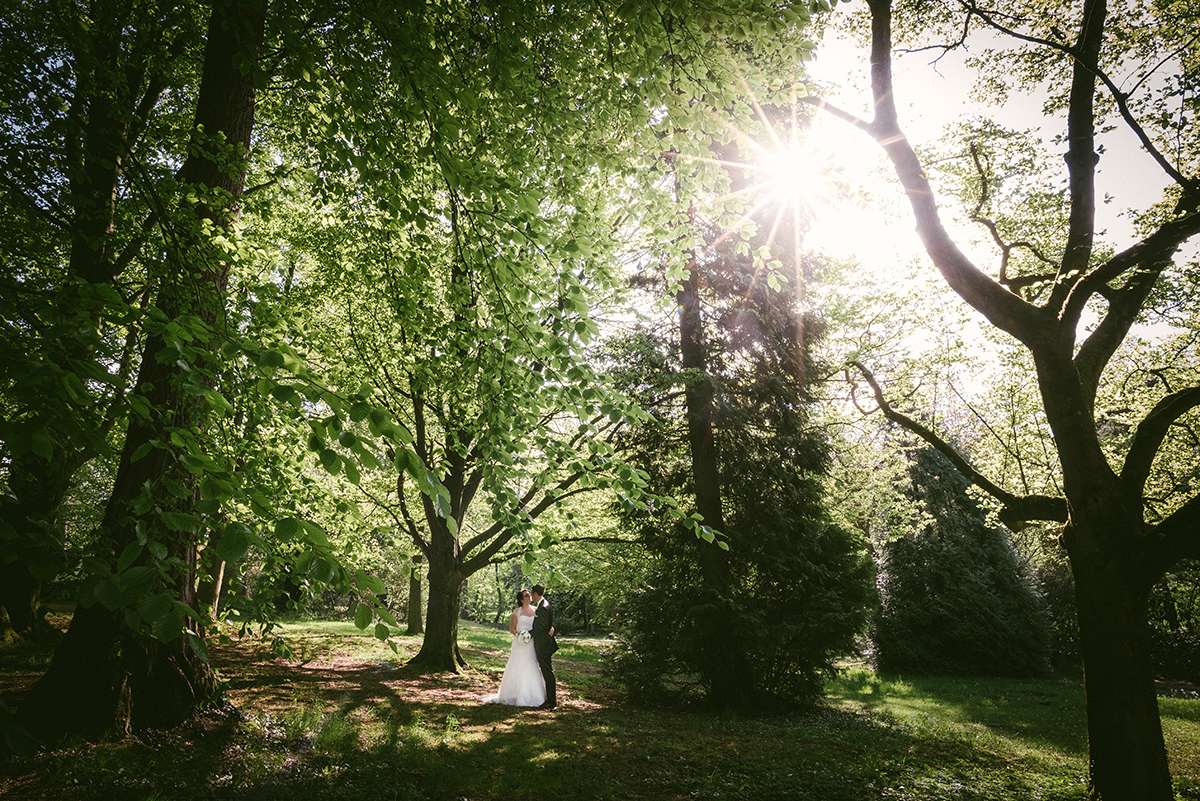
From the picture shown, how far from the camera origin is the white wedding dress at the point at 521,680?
35.8 feet

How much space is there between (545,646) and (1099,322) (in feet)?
36.1

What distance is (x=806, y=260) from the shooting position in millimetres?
13836

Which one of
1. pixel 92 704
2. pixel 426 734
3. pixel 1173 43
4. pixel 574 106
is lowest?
pixel 426 734

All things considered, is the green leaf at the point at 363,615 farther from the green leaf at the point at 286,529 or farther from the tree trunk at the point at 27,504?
the tree trunk at the point at 27,504

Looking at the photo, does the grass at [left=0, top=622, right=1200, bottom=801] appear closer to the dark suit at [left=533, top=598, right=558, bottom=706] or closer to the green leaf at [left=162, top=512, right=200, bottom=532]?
the dark suit at [left=533, top=598, right=558, bottom=706]

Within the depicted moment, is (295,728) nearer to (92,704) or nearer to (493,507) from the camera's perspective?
(92,704)

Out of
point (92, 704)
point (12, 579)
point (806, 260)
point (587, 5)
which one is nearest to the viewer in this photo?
point (587, 5)

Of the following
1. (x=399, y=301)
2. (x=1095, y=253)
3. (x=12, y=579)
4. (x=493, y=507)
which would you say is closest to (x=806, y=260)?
(x=1095, y=253)

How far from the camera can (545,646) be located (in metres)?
11.0

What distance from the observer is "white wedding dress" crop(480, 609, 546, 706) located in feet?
35.8

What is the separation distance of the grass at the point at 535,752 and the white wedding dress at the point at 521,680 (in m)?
0.63

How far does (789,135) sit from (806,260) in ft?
12.9

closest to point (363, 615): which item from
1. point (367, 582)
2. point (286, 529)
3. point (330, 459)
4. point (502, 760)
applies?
point (367, 582)

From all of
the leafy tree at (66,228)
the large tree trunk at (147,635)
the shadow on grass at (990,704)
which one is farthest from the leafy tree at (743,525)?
the leafy tree at (66,228)
